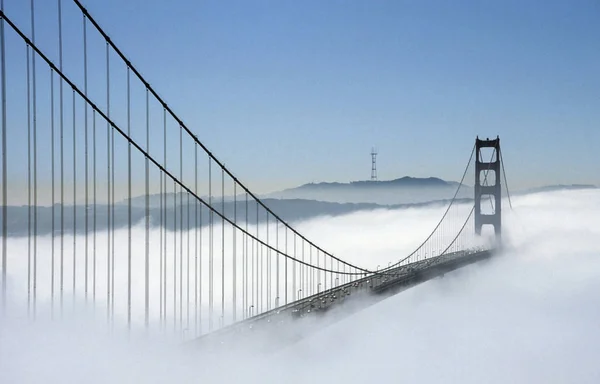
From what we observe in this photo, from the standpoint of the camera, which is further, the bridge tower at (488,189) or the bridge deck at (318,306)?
the bridge tower at (488,189)

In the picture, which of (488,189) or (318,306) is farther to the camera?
(488,189)

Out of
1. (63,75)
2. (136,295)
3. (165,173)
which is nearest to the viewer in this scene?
(63,75)

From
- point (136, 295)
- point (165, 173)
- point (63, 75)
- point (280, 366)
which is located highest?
point (63, 75)

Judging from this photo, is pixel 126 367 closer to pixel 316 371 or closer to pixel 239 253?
pixel 316 371

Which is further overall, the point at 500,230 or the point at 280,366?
the point at 500,230

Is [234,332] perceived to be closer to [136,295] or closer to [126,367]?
[126,367]

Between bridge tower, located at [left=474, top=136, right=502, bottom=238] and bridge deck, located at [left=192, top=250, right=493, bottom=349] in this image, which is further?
bridge tower, located at [left=474, top=136, right=502, bottom=238]

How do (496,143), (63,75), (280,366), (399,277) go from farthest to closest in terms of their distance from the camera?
1. (496,143)
2. (399,277)
3. (280,366)
4. (63,75)

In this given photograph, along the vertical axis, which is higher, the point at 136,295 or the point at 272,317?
the point at 272,317

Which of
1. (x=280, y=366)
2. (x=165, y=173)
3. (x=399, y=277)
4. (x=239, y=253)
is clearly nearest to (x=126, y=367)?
(x=165, y=173)
